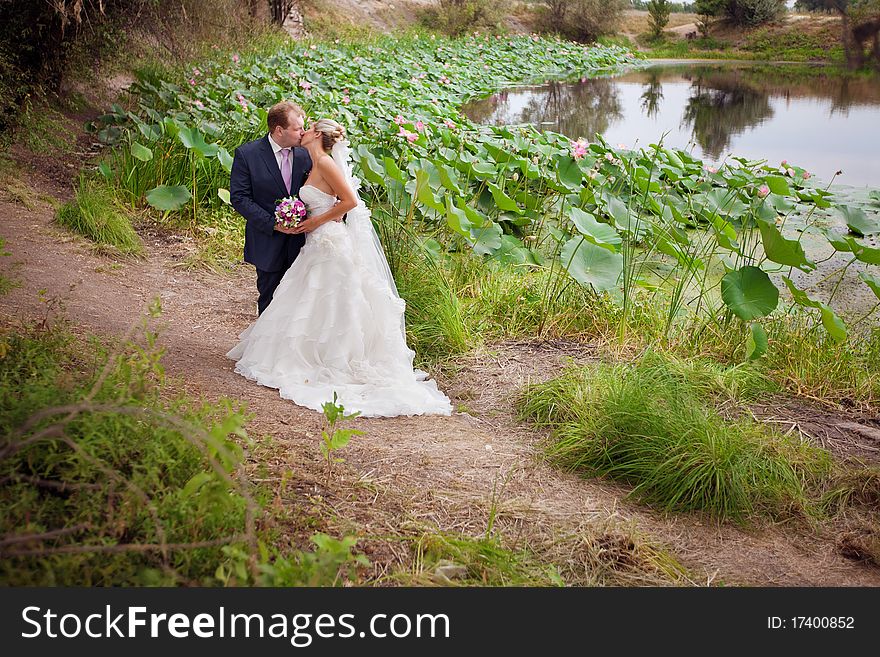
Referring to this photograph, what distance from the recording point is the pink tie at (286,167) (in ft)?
14.4

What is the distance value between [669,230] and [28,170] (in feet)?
18.5

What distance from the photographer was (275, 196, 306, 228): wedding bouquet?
4234 millimetres

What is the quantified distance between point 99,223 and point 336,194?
2.72 meters

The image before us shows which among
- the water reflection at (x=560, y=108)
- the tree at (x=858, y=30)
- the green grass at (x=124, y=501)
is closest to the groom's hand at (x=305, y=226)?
the green grass at (x=124, y=501)

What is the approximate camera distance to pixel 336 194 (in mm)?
4273

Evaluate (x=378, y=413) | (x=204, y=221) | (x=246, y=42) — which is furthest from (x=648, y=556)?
(x=246, y=42)

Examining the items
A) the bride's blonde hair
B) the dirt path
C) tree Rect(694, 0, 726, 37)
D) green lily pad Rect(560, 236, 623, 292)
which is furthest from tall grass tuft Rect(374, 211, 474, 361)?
tree Rect(694, 0, 726, 37)

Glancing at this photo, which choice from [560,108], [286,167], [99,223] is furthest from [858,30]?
[286,167]

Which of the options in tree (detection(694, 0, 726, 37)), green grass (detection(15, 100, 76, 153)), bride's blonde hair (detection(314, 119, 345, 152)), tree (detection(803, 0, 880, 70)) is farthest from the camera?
tree (detection(694, 0, 726, 37))

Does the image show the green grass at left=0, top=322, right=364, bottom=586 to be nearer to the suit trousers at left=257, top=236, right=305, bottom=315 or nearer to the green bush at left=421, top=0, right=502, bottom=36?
the suit trousers at left=257, top=236, right=305, bottom=315

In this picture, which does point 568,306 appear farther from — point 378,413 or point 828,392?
point 378,413

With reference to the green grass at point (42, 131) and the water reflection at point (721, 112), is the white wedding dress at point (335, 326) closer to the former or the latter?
the green grass at point (42, 131)

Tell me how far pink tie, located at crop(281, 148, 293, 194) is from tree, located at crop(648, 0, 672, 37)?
39092 mm

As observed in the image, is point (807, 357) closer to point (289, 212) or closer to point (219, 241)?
point (289, 212)
